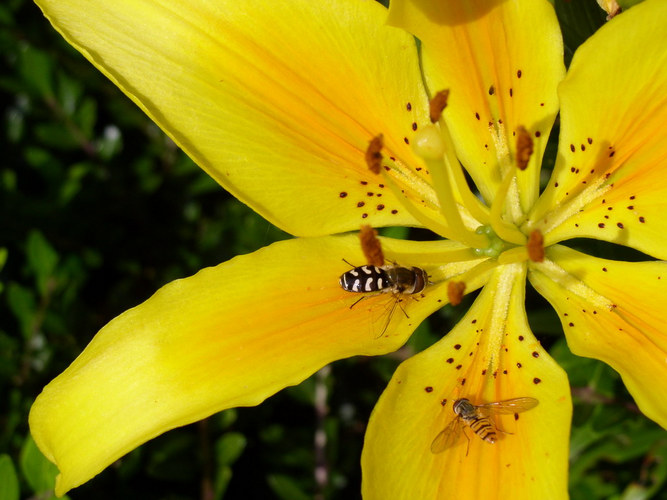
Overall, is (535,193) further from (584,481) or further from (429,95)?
(584,481)

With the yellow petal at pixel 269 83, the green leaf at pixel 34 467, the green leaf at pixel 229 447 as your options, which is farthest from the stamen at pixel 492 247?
the green leaf at pixel 34 467

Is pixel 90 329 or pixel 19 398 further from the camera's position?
pixel 90 329

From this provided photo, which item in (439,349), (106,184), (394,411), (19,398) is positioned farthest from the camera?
(106,184)

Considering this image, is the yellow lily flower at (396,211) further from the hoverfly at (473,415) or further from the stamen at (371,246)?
the stamen at (371,246)

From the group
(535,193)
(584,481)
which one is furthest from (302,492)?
(535,193)

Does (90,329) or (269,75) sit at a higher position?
(269,75)

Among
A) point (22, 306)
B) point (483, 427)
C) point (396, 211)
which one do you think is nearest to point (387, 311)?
point (396, 211)
